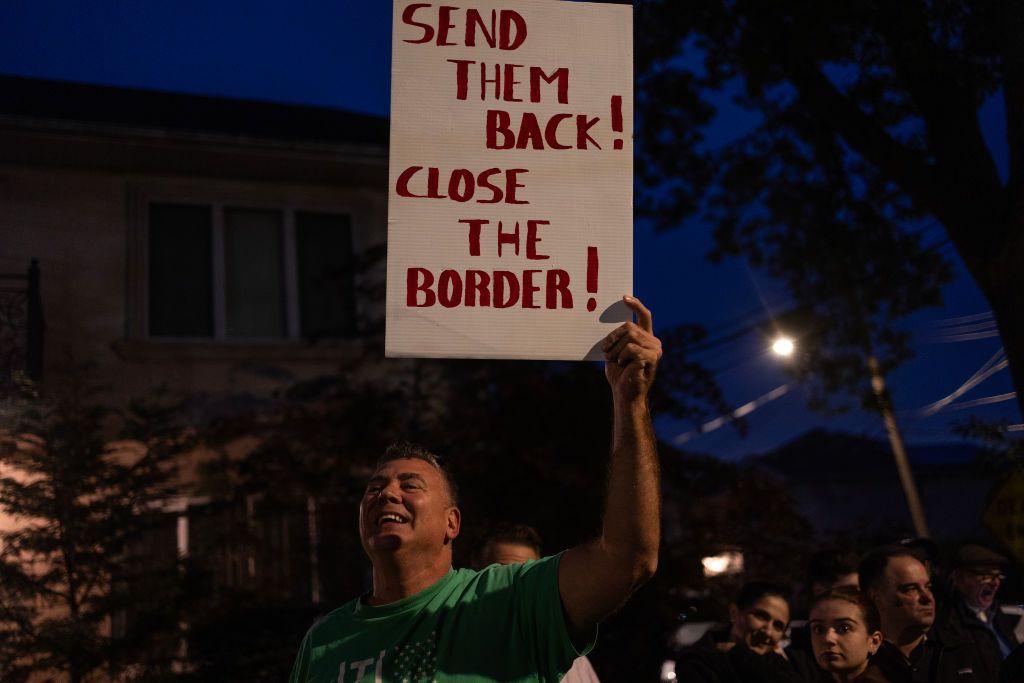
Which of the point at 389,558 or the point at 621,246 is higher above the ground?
the point at 621,246

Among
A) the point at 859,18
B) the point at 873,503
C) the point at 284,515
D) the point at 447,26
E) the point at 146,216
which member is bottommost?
the point at 873,503

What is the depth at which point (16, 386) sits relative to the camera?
27.8ft

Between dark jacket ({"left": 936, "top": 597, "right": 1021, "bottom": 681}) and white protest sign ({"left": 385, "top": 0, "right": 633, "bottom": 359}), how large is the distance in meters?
2.98

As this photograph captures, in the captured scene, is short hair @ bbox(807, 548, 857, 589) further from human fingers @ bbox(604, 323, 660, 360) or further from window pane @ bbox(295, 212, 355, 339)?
window pane @ bbox(295, 212, 355, 339)

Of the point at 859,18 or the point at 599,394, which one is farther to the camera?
the point at 599,394

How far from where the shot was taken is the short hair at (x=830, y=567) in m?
4.97

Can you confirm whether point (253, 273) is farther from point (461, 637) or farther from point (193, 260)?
point (461, 637)

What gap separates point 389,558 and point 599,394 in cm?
652

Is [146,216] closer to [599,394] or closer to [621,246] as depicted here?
[599,394]

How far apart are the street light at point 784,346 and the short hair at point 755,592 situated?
836 centimetres

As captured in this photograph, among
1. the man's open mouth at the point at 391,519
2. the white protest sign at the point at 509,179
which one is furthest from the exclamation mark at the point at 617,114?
the man's open mouth at the point at 391,519

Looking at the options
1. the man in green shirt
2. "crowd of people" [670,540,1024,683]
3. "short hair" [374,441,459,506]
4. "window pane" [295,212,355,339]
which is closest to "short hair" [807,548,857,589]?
"crowd of people" [670,540,1024,683]

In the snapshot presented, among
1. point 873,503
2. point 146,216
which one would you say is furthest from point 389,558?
point 873,503

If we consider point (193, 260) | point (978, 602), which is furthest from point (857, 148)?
point (193, 260)
